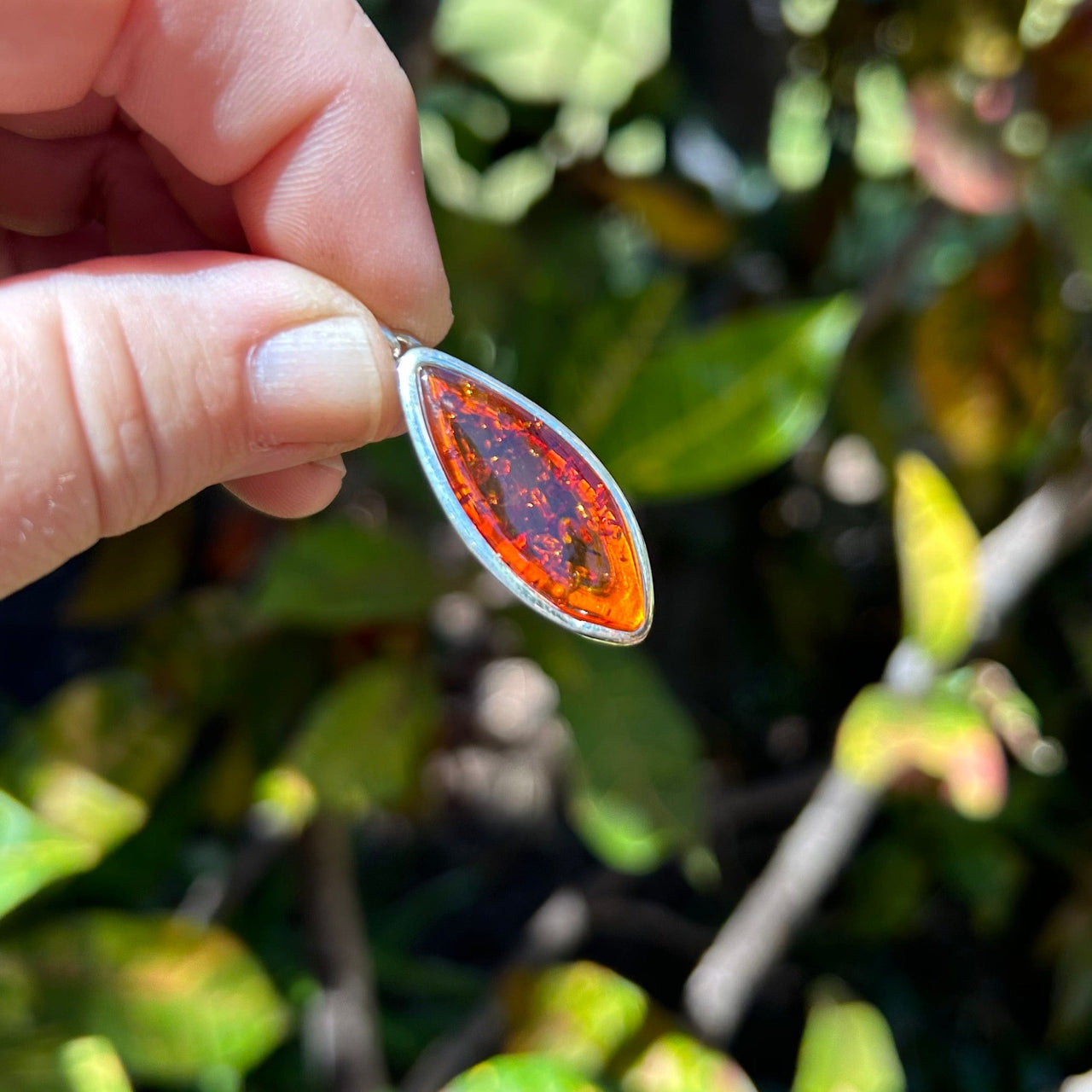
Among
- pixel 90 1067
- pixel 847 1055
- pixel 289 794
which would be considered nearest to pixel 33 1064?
pixel 90 1067

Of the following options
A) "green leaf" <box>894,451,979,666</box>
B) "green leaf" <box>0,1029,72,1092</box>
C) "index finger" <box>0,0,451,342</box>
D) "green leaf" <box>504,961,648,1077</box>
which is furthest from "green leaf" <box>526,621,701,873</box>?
"green leaf" <box>0,1029,72,1092</box>

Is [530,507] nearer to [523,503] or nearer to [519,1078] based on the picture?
[523,503]

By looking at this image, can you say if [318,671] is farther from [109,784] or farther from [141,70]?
[141,70]

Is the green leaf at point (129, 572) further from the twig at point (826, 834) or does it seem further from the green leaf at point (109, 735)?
the twig at point (826, 834)

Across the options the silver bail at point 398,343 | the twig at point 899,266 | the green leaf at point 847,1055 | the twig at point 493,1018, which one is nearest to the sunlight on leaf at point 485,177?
the twig at point 899,266

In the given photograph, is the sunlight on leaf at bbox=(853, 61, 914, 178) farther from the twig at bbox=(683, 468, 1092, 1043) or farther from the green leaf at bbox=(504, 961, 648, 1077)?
the green leaf at bbox=(504, 961, 648, 1077)

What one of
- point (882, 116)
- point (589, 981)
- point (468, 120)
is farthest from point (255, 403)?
point (882, 116)
